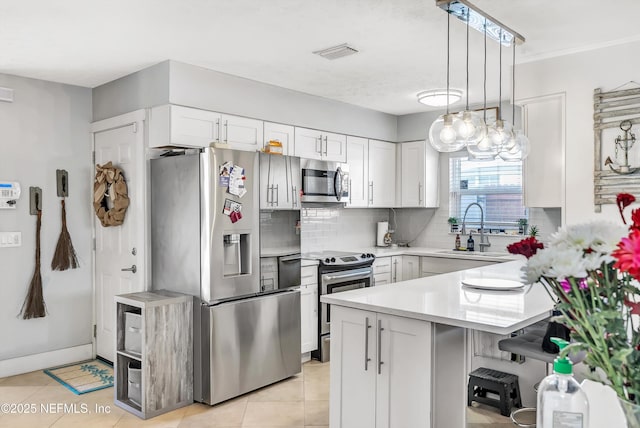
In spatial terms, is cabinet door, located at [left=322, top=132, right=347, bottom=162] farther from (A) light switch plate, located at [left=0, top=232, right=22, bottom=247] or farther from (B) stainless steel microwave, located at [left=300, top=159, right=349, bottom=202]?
(A) light switch plate, located at [left=0, top=232, right=22, bottom=247]

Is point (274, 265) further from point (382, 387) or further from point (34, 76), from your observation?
point (34, 76)

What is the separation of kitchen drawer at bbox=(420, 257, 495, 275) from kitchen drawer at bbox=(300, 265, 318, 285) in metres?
1.48

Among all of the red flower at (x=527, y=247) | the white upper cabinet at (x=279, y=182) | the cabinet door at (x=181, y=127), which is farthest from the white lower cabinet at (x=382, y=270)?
the red flower at (x=527, y=247)

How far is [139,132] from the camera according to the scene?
160 inches

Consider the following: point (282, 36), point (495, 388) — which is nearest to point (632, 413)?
point (495, 388)

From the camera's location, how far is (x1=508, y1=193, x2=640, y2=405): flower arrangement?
0.76 metres

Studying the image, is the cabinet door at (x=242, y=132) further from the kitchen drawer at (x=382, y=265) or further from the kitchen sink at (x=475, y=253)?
the kitchen sink at (x=475, y=253)

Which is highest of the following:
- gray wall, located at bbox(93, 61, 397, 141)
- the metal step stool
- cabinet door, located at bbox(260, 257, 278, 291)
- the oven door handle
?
gray wall, located at bbox(93, 61, 397, 141)

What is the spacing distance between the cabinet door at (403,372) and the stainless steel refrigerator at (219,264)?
1531 millimetres

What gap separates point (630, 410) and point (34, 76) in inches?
188

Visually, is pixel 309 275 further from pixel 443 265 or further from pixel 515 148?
pixel 515 148

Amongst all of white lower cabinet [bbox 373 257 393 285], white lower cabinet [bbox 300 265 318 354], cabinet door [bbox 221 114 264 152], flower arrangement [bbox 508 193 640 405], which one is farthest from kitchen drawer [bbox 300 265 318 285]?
flower arrangement [bbox 508 193 640 405]

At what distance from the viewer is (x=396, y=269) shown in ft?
18.3

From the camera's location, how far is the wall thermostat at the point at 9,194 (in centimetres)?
413
